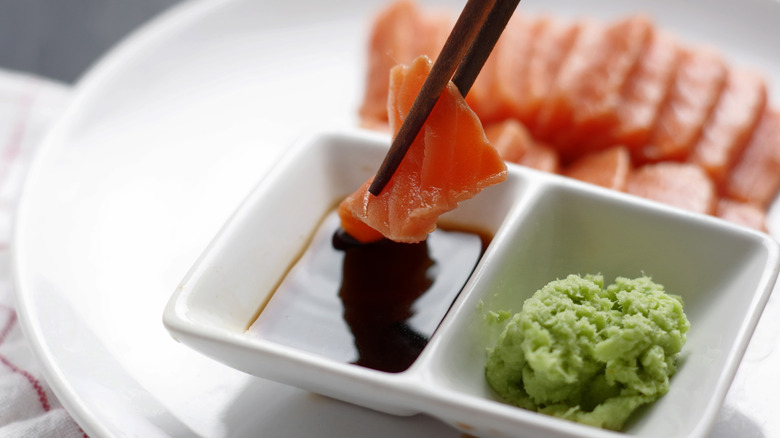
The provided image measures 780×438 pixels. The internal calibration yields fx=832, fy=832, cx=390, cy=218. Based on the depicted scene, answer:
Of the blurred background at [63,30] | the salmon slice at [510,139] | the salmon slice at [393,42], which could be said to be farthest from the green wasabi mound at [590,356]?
the blurred background at [63,30]

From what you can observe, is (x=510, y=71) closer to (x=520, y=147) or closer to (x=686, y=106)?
(x=520, y=147)

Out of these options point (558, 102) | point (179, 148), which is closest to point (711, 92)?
point (558, 102)

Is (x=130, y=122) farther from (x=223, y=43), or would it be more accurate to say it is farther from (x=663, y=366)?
(x=663, y=366)

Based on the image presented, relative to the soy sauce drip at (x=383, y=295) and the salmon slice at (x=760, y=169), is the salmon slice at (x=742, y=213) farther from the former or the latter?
the soy sauce drip at (x=383, y=295)

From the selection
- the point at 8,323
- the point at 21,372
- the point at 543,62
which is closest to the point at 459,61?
the point at 543,62

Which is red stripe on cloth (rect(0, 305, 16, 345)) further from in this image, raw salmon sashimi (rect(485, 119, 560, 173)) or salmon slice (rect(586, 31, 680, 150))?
salmon slice (rect(586, 31, 680, 150))

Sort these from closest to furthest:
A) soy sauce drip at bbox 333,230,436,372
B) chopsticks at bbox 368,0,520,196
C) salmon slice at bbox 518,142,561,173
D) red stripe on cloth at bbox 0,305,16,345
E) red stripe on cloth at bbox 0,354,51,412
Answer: chopsticks at bbox 368,0,520,196 → soy sauce drip at bbox 333,230,436,372 → red stripe on cloth at bbox 0,354,51,412 → red stripe on cloth at bbox 0,305,16,345 → salmon slice at bbox 518,142,561,173

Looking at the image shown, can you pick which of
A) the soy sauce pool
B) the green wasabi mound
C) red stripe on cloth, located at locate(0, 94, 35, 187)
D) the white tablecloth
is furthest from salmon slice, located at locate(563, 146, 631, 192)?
red stripe on cloth, located at locate(0, 94, 35, 187)
